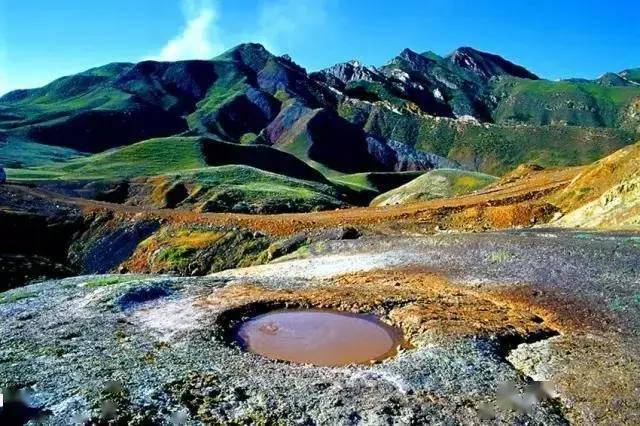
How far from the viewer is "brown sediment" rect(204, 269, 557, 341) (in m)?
22.9

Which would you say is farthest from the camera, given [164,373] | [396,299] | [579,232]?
[579,232]

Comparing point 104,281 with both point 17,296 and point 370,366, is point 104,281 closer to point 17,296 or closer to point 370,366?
point 17,296

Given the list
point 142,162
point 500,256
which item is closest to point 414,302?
point 500,256

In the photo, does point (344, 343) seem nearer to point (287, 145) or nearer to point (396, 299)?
point (396, 299)

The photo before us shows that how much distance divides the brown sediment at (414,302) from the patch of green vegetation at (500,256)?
4.02 meters

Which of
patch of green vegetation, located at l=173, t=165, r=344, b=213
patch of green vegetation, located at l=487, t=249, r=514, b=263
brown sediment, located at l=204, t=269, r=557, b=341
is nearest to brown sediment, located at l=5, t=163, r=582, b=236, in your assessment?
patch of green vegetation, located at l=487, t=249, r=514, b=263

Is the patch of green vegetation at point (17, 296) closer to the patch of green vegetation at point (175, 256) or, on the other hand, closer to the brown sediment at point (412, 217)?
the patch of green vegetation at point (175, 256)

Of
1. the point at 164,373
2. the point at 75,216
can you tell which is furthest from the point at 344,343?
the point at 75,216

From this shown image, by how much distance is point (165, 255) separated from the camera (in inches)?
1761

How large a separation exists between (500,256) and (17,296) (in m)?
26.2

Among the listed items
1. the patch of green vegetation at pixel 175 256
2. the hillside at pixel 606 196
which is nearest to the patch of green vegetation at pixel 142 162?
the patch of green vegetation at pixel 175 256

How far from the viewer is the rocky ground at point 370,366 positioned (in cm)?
1634

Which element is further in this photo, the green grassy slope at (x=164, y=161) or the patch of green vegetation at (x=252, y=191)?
the green grassy slope at (x=164, y=161)

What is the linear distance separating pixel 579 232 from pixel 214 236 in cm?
2672
